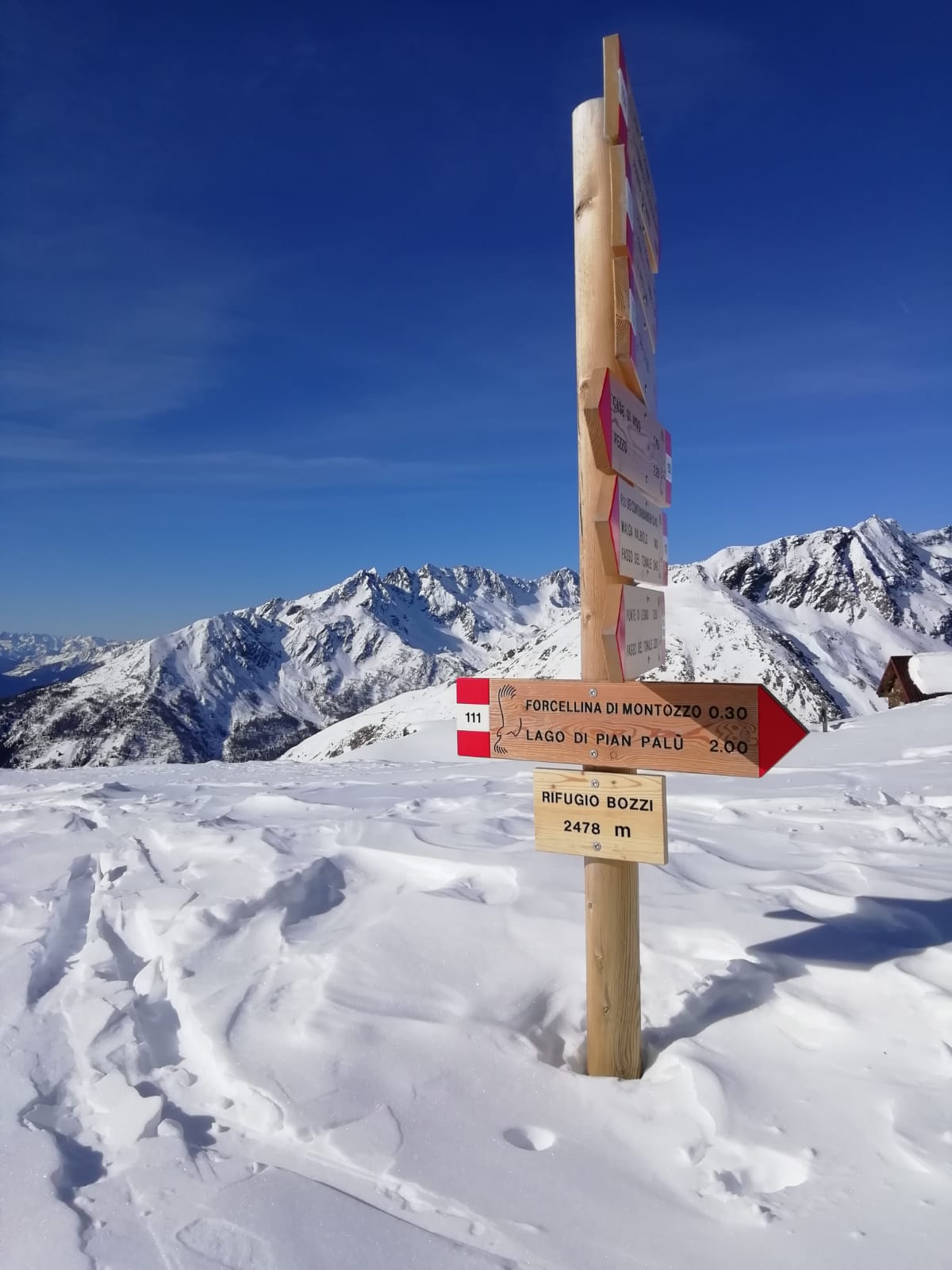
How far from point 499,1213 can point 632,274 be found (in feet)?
13.9

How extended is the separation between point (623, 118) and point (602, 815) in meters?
3.44

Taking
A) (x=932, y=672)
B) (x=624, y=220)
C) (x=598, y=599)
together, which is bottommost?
(x=932, y=672)

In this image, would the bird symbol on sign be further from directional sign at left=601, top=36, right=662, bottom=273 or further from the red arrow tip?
directional sign at left=601, top=36, right=662, bottom=273

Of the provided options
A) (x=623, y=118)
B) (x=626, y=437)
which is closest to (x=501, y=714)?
(x=626, y=437)

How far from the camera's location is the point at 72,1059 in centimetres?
384

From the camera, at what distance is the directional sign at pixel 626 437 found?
11.1ft

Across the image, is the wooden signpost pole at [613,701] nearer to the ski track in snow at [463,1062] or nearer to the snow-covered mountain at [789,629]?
the ski track in snow at [463,1062]

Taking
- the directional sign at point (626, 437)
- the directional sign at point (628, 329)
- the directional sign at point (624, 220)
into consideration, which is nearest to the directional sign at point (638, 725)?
the directional sign at point (626, 437)

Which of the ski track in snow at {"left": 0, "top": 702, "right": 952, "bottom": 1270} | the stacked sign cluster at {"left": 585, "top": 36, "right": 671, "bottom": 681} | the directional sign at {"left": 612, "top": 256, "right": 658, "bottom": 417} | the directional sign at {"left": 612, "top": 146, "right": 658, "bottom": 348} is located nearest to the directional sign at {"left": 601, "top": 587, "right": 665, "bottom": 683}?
the stacked sign cluster at {"left": 585, "top": 36, "right": 671, "bottom": 681}

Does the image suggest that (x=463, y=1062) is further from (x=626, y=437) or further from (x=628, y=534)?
(x=626, y=437)

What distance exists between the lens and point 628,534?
12.4ft

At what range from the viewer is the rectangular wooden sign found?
361cm

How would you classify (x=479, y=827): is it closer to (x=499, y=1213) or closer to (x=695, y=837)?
(x=695, y=837)

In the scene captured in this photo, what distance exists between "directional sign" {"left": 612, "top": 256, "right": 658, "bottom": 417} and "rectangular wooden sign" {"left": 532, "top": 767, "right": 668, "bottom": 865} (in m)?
2.08
